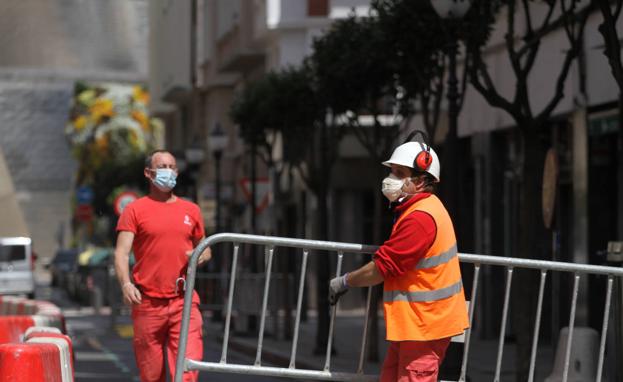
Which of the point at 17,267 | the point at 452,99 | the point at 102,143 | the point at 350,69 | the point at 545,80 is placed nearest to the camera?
the point at 452,99

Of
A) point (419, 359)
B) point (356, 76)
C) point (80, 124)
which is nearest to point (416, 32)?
point (356, 76)

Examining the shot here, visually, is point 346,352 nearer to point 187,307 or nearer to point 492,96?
point 492,96

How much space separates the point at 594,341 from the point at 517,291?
3.29 meters

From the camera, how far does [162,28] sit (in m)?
75.5

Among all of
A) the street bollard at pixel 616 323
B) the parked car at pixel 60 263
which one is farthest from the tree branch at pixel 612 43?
the parked car at pixel 60 263

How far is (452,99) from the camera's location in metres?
17.0

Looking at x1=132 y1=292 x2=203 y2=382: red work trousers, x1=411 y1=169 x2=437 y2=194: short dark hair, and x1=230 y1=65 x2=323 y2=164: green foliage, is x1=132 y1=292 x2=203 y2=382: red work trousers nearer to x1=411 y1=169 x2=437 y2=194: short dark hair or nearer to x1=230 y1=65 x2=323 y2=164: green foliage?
x1=411 y1=169 x2=437 y2=194: short dark hair

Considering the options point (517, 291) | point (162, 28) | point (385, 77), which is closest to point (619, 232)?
point (385, 77)

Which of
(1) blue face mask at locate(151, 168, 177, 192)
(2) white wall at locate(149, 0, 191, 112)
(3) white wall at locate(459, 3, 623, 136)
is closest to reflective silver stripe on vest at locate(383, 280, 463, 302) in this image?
(1) blue face mask at locate(151, 168, 177, 192)

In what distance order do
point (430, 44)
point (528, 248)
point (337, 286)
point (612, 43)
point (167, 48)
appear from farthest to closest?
point (167, 48) → point (430, 44) → point (528, 248) → point (612, 43) → point (337, 286)

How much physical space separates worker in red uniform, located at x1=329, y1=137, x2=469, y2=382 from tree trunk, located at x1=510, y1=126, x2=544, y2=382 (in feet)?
20.7

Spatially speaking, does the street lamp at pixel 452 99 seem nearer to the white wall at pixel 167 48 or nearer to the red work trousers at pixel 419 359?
the red work trousers at pixel 419 359

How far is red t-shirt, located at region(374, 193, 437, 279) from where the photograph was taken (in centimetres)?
910

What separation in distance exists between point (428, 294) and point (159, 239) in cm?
275
